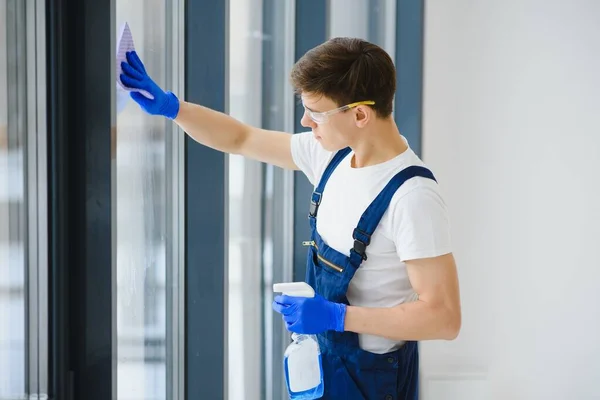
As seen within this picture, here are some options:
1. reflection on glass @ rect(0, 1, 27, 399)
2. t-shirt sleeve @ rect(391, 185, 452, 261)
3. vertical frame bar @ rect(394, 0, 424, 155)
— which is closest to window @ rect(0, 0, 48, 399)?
reflection on glass @ rect(0, 1, 27, 399)

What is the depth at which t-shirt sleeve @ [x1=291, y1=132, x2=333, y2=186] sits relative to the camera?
1771 millimetres

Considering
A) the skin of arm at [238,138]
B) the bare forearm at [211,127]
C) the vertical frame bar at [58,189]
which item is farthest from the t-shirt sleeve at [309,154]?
the vertical frame bar at [58,189]

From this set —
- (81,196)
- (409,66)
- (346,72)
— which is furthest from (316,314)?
(409,66)

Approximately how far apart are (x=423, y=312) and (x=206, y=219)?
2.61 feet

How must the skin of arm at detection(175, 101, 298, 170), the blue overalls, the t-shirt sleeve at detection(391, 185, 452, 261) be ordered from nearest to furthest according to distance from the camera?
the t-shirt sleeve at detection(391, 185, 452, 261)
the blue overalls
the skin of arm at detection(175, 101, 298, 170)

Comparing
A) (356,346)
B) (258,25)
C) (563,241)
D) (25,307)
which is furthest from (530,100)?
(25,307)

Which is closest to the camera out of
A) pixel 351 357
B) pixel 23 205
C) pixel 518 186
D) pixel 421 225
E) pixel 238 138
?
pixel 421 225

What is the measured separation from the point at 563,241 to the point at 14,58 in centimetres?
184

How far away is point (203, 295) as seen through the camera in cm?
204

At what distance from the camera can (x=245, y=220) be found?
84.4 inches

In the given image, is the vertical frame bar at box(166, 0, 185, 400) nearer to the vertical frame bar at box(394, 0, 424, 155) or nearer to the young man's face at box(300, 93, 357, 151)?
the young man's face at box(300, 93, 357, 151)

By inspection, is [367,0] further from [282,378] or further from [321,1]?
[282,378]

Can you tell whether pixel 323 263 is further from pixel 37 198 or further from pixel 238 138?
pixel 37 198

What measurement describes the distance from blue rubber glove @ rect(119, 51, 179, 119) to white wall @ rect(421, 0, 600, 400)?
2.96 feet
